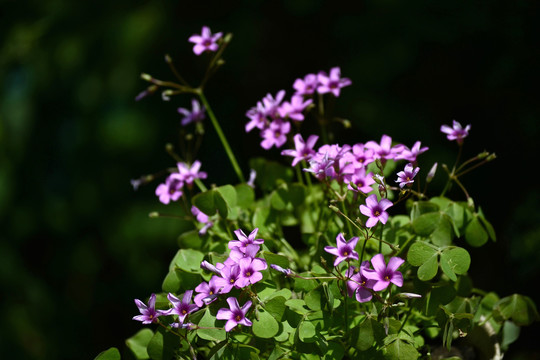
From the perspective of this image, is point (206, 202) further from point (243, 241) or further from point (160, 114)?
point (160, 114)

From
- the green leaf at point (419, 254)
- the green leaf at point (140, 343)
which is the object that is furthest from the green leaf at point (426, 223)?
the green leaf at point (140, 343)

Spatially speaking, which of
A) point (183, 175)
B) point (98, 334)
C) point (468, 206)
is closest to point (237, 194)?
point (183, 175)

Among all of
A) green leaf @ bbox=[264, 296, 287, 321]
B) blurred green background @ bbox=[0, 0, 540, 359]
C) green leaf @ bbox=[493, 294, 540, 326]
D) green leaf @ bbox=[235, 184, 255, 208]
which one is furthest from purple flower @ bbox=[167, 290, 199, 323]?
blurred green background @ bbox=[0, 0, 540, 359]

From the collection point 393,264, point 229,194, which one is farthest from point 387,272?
point 229,194

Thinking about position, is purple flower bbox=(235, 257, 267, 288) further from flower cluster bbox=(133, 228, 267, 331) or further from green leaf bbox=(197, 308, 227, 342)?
green leaf bbox=(197, 308, 227, 342)

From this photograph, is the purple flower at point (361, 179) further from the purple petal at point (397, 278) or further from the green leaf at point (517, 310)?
the green leaf at point (517, 310)
